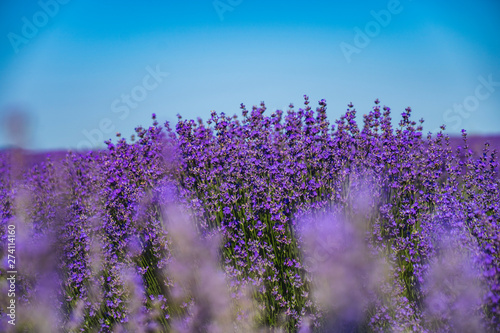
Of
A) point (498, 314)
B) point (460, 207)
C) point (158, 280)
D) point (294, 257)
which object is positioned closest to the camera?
point (498, 314)

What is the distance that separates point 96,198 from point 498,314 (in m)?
3.08

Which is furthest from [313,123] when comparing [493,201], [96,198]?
[96,198]

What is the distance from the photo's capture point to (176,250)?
268 cm

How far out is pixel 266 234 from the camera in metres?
2.67

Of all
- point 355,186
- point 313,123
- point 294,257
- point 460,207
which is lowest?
point 294,257

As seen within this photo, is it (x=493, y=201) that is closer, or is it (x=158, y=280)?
(x=493, y=201)

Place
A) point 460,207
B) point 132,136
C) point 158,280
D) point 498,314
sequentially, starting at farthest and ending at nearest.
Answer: point 132,136 → point 158,280 → point 460,207 → point 498,314

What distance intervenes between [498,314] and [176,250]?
78.9 inches

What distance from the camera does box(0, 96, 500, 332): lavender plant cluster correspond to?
2.32 m

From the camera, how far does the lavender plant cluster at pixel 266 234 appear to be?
2320 mm

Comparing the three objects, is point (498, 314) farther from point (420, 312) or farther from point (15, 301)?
point (15, 301)

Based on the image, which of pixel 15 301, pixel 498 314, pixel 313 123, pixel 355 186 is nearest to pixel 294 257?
pixel 355 186

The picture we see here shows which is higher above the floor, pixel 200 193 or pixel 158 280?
pixel 200 193

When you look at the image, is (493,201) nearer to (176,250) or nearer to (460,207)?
(460,207)
